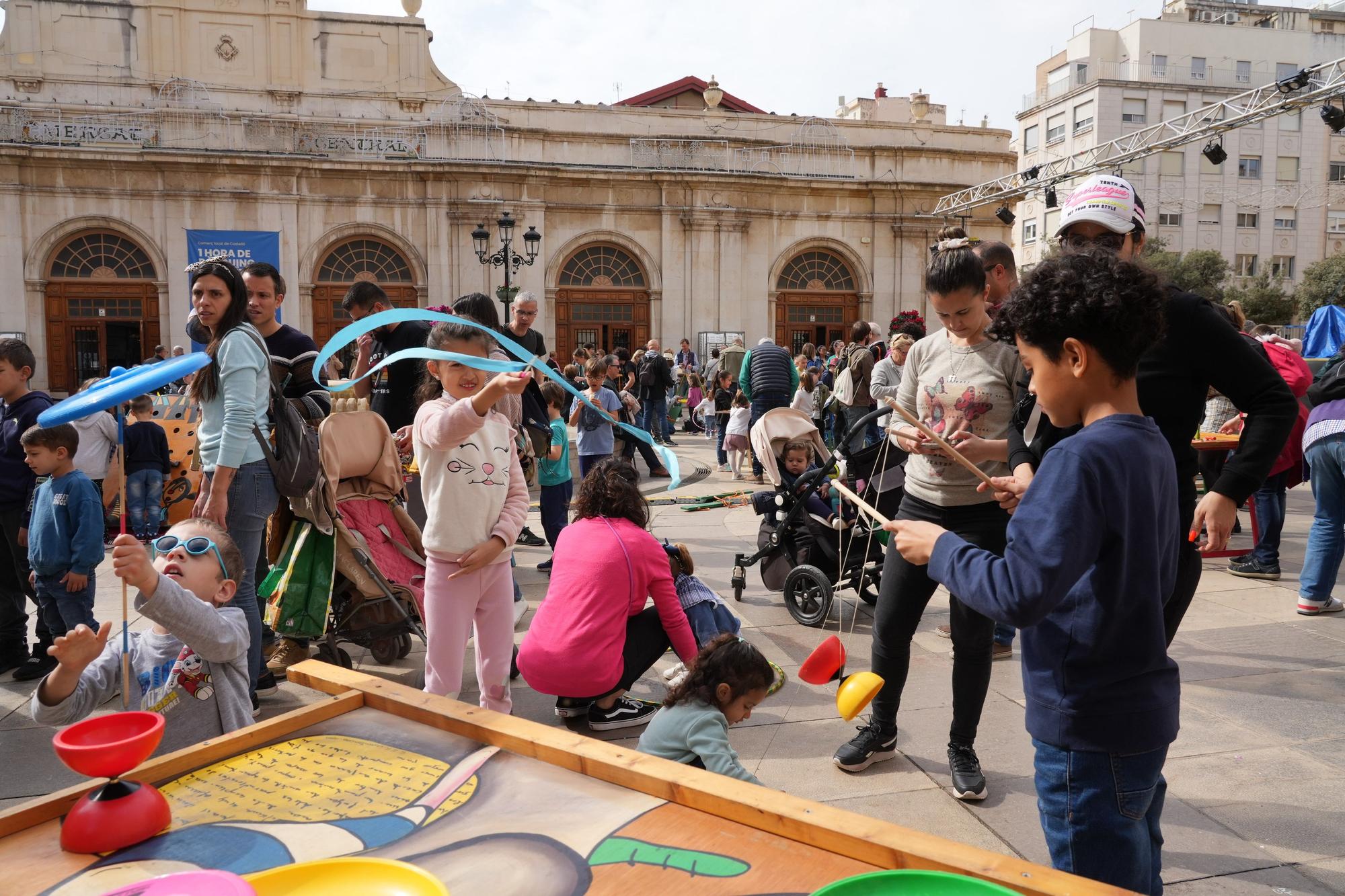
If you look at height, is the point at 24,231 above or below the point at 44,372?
above

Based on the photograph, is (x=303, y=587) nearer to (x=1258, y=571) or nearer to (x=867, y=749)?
(x=867, y=749)

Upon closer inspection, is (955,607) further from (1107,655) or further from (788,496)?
(788,496)

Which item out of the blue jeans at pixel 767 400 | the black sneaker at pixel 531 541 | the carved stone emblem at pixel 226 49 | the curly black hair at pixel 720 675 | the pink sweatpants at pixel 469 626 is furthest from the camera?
the carved stone emblem at pixel 226 49

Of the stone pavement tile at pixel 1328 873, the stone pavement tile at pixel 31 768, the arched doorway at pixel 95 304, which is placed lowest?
the stone pavement tile at pixel 31 768

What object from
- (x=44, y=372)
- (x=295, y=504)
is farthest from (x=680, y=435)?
(x=44, y=372)

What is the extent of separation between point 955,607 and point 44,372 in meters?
27.8

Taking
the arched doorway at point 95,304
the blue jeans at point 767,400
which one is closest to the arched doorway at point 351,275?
the arched doorway at point 95,304

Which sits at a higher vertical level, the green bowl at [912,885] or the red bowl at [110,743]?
the red bowl at [110,743]

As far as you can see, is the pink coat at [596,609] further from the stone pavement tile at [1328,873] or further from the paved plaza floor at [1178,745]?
the stone pavement tile at [1328,873]

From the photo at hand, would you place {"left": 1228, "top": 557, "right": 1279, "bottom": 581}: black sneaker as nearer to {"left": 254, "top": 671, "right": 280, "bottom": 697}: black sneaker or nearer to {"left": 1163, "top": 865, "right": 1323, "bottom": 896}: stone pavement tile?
{"left": 1163, "top": 865, "right": 1323, "bottom": 896}: stone pavement tile

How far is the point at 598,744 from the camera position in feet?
6.63

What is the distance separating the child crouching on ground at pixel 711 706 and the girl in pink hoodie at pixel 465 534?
990 millimetres

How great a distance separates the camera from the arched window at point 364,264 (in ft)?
85.4

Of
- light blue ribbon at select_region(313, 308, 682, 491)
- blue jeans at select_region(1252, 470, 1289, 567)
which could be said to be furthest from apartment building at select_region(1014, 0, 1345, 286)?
light blue ribbon at select_region(313, 308, 682, 491)
